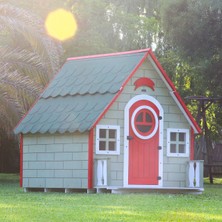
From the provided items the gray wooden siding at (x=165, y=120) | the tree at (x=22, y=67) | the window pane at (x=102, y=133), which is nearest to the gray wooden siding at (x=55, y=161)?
the window pane at (x=102, y=133)

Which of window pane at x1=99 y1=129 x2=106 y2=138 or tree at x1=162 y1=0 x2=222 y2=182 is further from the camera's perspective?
tree at x1=162 y1=0 x2=222 y2=182

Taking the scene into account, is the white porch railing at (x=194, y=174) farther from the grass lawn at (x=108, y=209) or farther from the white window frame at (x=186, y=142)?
the grass lawn at (x=108, y=209)

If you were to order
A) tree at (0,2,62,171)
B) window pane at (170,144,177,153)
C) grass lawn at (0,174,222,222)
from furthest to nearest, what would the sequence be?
tree at (0,2,62,171) < window pane at (170,144,177,153) < grass lawn at (0,174,222,222)

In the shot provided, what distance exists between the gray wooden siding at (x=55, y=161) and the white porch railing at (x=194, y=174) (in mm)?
3004

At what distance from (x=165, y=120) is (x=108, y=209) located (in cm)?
843

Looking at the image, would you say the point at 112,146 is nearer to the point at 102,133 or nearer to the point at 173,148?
the point at 102,133

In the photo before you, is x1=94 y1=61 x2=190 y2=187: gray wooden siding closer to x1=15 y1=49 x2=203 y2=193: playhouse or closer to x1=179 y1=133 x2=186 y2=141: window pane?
x1=15 y1=49 x2=203 y2=193: playhouse

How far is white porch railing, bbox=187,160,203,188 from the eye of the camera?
23.8 metres

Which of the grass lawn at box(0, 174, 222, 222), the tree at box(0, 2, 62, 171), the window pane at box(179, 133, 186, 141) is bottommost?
the grass lawn at box(0, 174, 222, 222)

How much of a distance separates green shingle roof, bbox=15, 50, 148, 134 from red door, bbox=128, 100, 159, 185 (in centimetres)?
89

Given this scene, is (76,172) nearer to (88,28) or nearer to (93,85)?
(93,85)

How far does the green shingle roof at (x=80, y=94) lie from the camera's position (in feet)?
74.9

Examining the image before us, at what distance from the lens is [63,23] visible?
128ft

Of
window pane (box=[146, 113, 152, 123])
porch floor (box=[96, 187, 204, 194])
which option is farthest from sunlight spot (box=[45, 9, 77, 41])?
porch floor (box=[96, 187, 204, 194])
